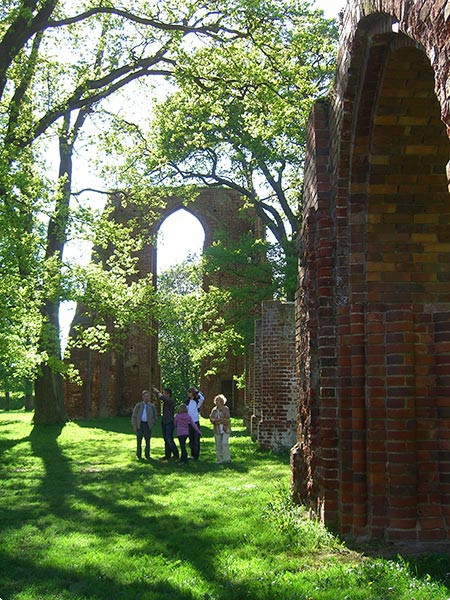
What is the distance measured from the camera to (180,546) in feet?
18.8

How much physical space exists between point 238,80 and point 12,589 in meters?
13.0

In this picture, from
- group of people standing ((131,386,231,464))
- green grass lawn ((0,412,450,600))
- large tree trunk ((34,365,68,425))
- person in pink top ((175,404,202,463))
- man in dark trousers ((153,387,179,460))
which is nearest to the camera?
Answer: green grass lawn ((0,412,450,600))

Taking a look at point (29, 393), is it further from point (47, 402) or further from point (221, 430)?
point (221, 430)

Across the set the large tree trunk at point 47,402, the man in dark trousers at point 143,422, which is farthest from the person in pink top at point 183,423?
the large tree trunk at point 47,402

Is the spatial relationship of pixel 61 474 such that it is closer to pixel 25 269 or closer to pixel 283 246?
pixel 25 269

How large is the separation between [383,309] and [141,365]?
27.1 m

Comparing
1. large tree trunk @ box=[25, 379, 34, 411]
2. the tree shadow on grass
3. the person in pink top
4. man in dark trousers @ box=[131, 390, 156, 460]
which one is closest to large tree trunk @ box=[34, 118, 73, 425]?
man in dark trousers @ box=[131, 390, 156, 460]

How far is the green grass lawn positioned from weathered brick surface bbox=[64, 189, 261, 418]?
19.1 metres

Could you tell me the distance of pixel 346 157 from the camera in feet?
19.0

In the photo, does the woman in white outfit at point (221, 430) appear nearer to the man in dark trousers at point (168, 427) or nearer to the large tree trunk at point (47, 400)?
the man in dark trousers at point (168, 427)

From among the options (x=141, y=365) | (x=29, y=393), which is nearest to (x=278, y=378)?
(x=141, y=365)

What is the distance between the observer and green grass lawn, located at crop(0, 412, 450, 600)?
4355mm

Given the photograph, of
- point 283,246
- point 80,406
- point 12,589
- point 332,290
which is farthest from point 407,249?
point 80,406

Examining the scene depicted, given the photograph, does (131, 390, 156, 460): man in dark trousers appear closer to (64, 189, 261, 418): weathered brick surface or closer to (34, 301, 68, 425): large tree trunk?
(34, 301, 68, 425): large tree trunk
